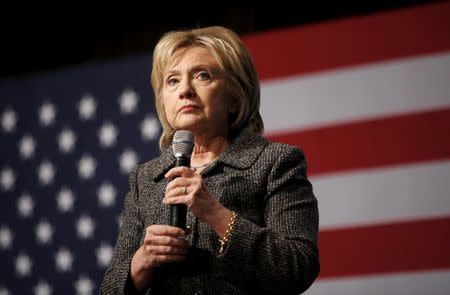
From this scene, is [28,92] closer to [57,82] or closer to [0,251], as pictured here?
[57,82]

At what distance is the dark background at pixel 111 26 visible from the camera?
8.29 ft

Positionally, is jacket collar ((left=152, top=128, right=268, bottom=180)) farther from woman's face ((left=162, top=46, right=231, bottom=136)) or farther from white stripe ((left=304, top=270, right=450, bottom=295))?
white stripe ((left=304, top=270, right=450, bottom=295))

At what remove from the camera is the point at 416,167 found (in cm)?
217

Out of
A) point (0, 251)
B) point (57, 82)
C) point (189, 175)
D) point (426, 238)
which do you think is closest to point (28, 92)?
point (57, 82)

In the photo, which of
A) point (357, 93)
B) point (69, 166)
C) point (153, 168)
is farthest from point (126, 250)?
point (69, 166)

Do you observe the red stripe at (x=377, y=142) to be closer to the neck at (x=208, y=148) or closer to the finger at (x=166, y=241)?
the neck at (x=208, y=148)

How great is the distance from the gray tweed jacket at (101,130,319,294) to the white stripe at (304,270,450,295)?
941 mm

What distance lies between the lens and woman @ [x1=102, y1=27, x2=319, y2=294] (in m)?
1.17

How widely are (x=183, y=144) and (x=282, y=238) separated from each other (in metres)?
0.23

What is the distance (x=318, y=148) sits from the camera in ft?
7.68

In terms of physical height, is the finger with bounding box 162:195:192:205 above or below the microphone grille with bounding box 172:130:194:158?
below

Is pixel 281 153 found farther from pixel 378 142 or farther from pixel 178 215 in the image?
pixel 378 142

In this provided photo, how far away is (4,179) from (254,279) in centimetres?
196

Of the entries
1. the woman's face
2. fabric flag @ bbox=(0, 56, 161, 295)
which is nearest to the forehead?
the woman's face
